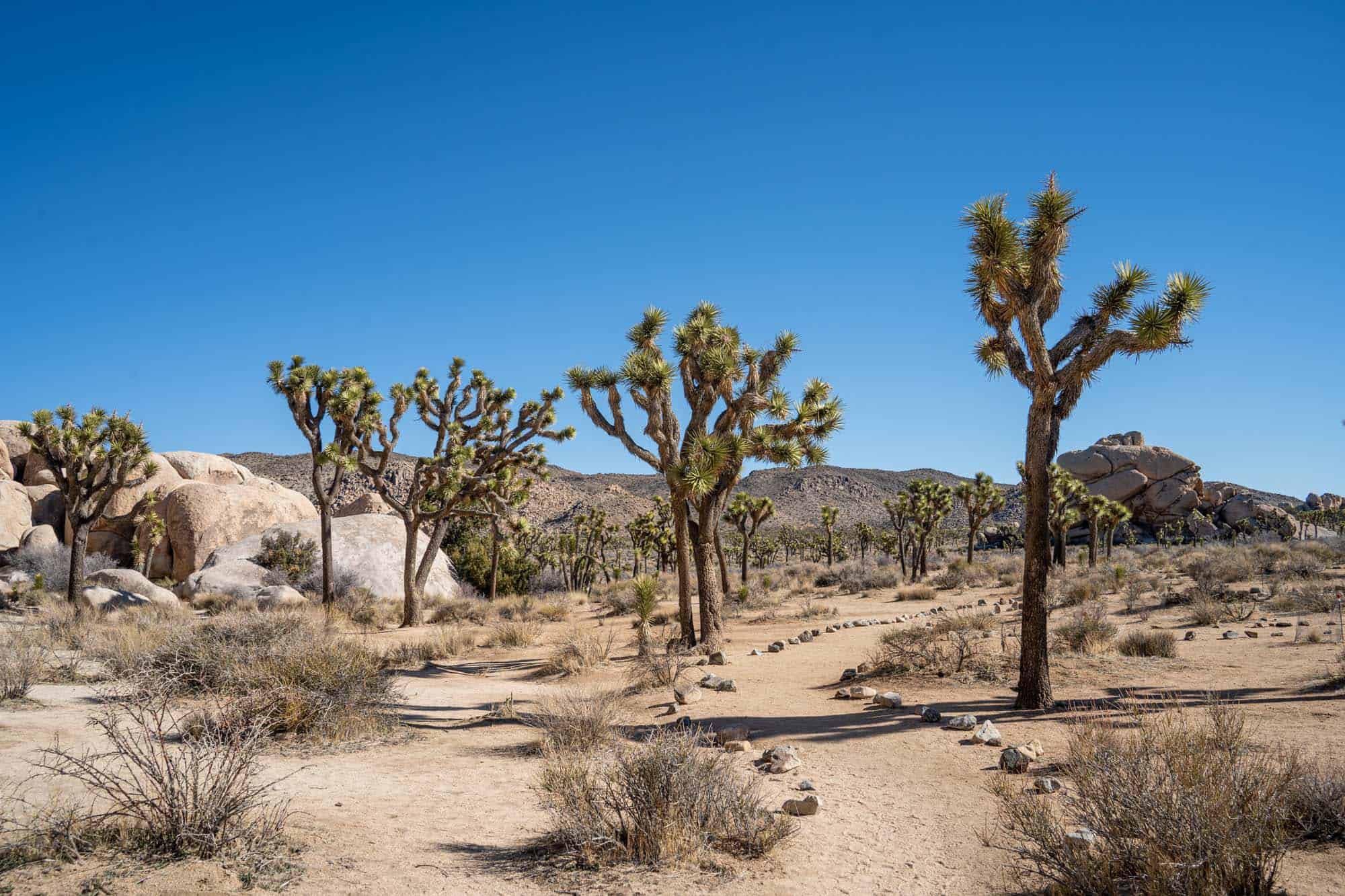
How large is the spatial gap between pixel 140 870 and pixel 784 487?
92798 millimetres

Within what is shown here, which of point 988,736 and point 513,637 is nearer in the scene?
point 988,736

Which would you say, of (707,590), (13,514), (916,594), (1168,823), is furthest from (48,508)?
(1168,823)

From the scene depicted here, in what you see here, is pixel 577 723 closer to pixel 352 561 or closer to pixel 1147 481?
pixel 352 561

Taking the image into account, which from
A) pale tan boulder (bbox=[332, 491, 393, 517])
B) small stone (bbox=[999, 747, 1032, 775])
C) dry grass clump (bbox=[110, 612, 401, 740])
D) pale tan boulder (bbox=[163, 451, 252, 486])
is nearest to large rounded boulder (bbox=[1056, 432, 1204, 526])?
pale tan boulder (bbox=[332, 491, 393, 517])

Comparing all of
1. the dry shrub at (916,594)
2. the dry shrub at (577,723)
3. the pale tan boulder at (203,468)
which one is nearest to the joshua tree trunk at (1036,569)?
the dry shrub at (577,723)

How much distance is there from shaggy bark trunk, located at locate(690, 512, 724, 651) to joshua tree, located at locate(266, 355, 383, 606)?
10431 millimetres

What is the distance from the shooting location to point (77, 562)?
20.7 m

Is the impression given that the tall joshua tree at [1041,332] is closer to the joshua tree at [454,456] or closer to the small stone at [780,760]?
the small stone at [780,760]

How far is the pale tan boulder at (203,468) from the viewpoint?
121 feet

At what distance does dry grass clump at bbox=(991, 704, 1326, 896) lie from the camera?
3.46 m

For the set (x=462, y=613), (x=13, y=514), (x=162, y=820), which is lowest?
(x=462, y=613)

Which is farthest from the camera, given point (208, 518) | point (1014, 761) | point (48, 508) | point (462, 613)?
point (48, 508)

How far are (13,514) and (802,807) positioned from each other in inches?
1563

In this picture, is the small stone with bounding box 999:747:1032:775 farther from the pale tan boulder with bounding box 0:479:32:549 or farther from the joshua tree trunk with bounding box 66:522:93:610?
the pale tan boulder with bounding box 0:479:32:549
